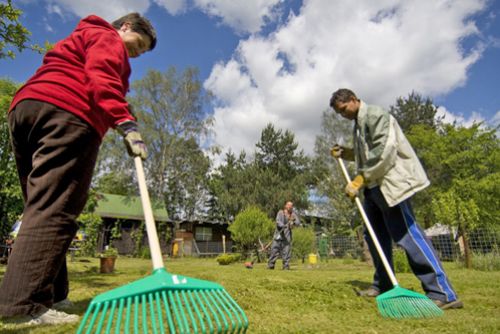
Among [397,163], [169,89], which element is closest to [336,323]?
[397,163]

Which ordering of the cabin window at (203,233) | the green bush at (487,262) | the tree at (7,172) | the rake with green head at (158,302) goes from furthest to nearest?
the cabin window at (203,233)
the green bush at (487,262)
the tree at (7,172)
the rake with green head at (158,302)

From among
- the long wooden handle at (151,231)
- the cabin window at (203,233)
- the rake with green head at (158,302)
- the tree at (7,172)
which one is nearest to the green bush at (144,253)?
the tree at (7,172)

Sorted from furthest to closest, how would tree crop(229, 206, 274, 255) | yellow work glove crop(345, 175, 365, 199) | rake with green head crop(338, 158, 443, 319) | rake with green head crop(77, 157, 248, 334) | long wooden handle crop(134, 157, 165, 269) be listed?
tree crop(229, 206, 274, 255) → yellow work glove crop(345, 175, 365, 199) → rake with green head crop(338, 158, 443, 319) → long wooden handle crop(134, 157, 165, 269) → rake with green head crop(77, 157, 248, 334)

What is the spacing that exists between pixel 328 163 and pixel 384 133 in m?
25.3

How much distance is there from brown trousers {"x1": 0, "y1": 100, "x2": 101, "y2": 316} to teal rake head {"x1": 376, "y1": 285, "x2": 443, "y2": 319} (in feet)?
6.01

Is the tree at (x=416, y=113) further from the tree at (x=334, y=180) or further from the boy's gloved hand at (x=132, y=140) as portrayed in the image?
the boy's gloved hand at (x=132, y=140)

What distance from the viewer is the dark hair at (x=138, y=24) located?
2146 mm

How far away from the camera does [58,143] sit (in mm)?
1716

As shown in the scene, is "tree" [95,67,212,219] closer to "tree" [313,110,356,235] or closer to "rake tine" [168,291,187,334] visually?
"tree" [313,110,356,235]

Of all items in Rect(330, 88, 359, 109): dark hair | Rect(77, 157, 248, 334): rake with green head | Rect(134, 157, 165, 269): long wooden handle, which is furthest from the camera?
Rect(330, 88, 359, 109): dark hair

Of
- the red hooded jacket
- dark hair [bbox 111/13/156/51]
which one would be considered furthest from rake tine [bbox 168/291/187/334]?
dark hair [bbox 111/13/156/51]

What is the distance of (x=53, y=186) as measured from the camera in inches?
65.4

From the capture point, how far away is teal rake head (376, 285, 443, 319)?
6.41 ft

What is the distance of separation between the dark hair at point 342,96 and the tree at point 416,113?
92.5ft
